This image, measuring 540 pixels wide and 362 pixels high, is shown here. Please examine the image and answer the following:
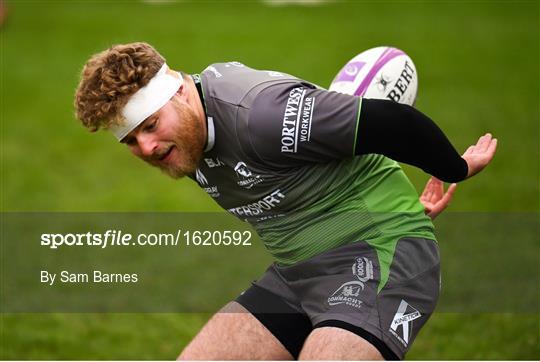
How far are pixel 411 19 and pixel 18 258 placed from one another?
1381cm

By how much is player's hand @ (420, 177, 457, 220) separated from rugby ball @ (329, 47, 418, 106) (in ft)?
1.60

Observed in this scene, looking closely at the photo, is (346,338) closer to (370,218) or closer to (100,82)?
(370,218)

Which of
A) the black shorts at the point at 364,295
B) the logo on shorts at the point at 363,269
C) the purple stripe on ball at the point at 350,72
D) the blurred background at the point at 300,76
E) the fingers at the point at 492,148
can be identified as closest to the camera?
the black shorts at the point at 364,295

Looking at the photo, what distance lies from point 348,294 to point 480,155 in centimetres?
95

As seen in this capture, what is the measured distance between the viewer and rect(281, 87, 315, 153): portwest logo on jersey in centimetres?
434

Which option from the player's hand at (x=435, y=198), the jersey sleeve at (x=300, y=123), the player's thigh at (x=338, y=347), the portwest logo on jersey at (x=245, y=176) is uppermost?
the jersey sleeve at (x=300, y=123)

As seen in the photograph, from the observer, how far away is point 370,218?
483 cm

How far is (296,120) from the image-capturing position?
4.34 m

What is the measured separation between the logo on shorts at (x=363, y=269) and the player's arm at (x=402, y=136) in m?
0.56

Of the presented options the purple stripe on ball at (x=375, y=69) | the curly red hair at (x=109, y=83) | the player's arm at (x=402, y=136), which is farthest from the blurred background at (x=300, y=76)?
the curly red hair at (x=109, y=83)

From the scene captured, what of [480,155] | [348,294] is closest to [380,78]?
[480,155]

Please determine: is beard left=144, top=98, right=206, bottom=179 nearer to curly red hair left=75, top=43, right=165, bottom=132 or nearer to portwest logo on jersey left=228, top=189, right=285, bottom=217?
curly red hair left=75, top=43, right=165, bottom=132

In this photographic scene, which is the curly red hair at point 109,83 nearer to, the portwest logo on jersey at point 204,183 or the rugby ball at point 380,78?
the portwest logo on jersey at point 204,183

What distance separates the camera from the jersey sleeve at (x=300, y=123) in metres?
4.34
